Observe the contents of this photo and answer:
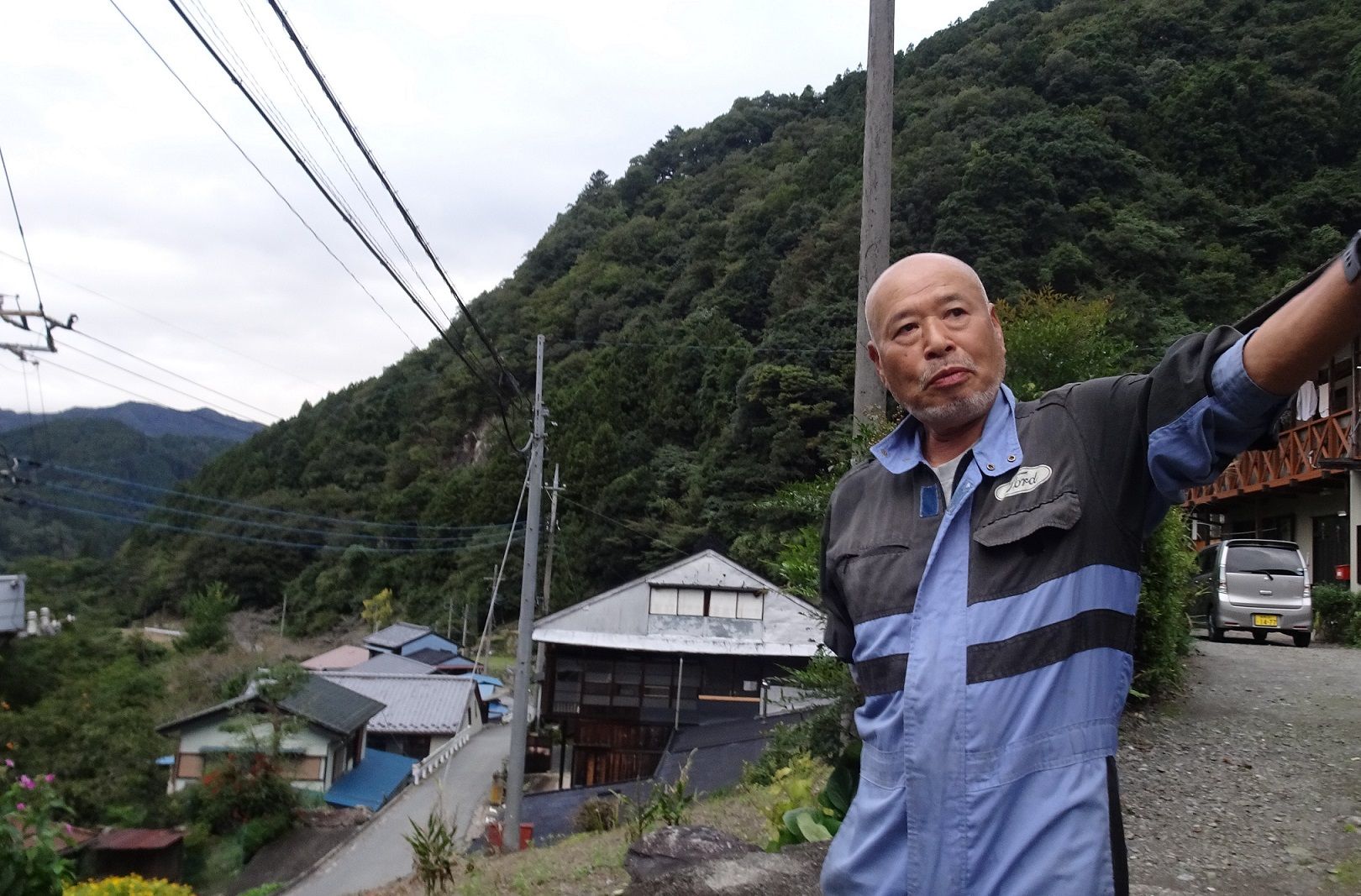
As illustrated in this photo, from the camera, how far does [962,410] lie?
5.12ft

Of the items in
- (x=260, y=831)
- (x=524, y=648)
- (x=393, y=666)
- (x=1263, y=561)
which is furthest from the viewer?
(x=393, y=666)

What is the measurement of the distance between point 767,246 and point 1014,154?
13.4 meters

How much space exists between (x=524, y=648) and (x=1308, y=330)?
13240 millimetres

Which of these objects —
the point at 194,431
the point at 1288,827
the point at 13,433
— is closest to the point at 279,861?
the point at 13,433

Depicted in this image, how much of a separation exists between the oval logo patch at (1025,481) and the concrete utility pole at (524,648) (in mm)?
11885

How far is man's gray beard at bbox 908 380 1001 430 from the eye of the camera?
5.11 ft

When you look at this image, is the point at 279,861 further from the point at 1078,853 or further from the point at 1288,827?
the point at 1078,853

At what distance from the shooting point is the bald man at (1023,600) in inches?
49.1

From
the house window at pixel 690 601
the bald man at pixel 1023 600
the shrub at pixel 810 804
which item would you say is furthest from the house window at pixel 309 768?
the bald man at pixel 1023 600

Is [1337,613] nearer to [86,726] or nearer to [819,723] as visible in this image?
[819,723]

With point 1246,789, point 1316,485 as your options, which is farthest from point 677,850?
point 1316,485

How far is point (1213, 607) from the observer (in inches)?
504

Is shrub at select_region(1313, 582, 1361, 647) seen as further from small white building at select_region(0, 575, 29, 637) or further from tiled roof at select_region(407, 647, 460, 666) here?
tiled roof at select_region(407, 647, 460, 666)

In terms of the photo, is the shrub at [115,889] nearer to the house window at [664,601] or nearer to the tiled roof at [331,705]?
the tiled roof at [331,705]
